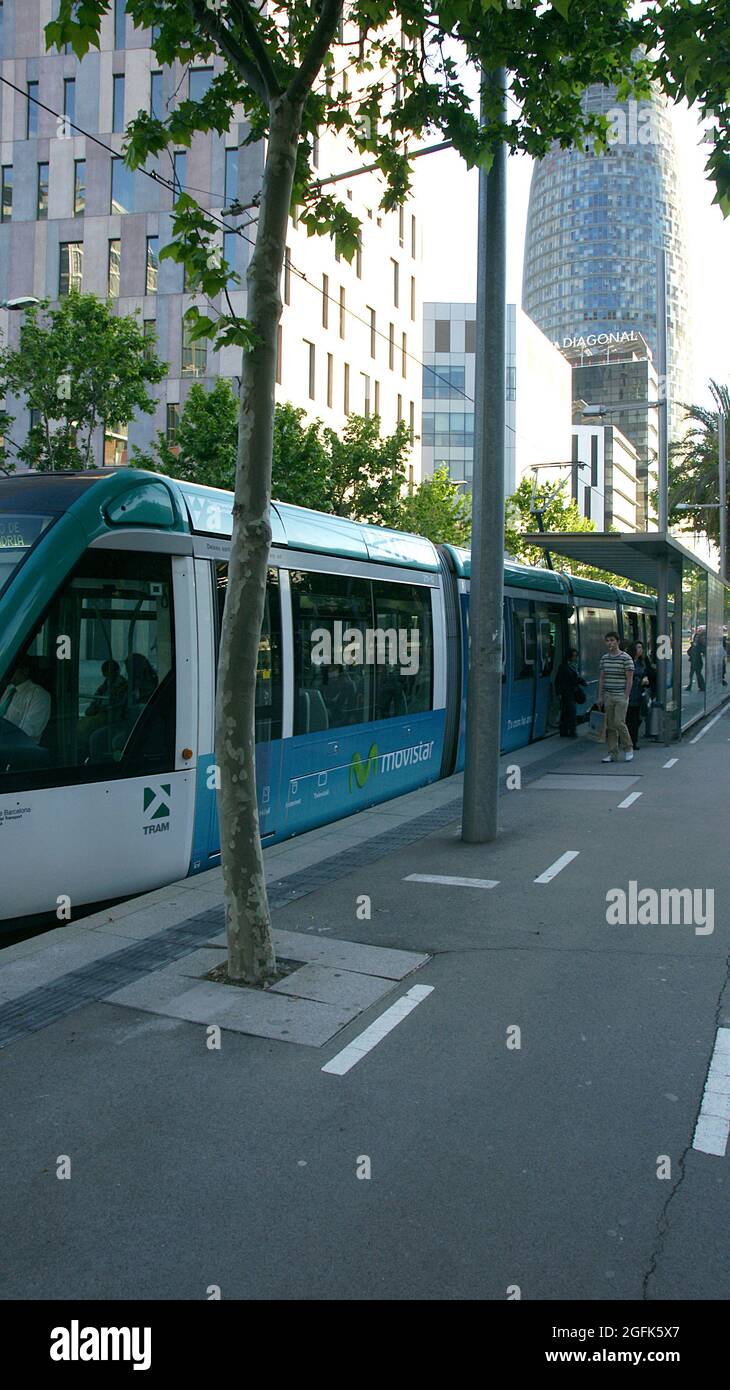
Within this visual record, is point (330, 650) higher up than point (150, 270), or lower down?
lower down

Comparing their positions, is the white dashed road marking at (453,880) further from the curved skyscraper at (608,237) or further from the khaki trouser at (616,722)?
the curved skyscraper at (608,237)

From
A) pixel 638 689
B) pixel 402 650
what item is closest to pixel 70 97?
pixel 638 689

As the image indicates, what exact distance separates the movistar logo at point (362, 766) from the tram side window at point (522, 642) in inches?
237

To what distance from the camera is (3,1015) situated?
5.26 m

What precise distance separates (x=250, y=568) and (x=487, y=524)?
4.46 m

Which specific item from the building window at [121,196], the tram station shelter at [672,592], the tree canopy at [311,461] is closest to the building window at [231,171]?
the building window at [121,196]

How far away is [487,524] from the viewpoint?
32.1 ft

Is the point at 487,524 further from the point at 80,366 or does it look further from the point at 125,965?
the point at 80,366

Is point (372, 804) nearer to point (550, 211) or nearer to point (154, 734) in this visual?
point (154, 734)

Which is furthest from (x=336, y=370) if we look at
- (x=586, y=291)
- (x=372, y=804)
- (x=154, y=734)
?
(x=586, y=291)

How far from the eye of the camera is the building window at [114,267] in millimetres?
36312

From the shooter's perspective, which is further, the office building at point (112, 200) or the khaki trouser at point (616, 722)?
the office building at point (112, 200)

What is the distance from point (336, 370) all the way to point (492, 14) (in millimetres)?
34978

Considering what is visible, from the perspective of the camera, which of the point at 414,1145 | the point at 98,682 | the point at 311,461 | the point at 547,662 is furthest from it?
the point at 311,461
